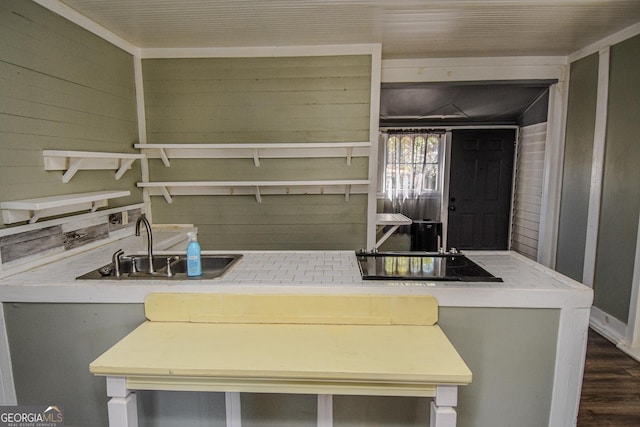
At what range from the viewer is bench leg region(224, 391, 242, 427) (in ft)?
5.37

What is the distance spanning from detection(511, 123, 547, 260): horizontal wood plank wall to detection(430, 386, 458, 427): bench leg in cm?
352

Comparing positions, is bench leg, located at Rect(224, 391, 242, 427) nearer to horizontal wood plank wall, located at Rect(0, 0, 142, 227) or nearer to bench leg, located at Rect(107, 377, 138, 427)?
bench leg, located at Rect(107, 377, 138, 427)

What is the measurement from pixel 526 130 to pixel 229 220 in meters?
3.92

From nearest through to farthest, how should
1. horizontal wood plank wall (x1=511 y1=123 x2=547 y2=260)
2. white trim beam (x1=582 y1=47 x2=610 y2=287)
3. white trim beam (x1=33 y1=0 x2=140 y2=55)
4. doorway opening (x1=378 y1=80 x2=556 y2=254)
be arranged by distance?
white trim beam (x1=33 y1=0 x2=140 y2=55) < white trim beam (x1=582 y1=47 x2=610 y2=287) < horizontal wood plank wall (x1=511 y1=123 x2=547 y2=260) < doorway opening (x1=378 y1=80 x2=556 y2=254)

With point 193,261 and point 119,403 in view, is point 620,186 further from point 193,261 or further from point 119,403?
point 119,403

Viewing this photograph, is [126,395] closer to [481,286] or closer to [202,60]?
[481,286]

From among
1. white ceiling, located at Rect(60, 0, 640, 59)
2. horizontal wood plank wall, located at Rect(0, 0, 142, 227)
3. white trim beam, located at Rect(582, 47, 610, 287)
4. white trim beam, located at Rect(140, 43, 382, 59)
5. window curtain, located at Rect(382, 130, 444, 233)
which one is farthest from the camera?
window curtain, located at Rect(382, 130, 444, 233)

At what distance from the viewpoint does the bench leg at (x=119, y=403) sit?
1273 millimetres

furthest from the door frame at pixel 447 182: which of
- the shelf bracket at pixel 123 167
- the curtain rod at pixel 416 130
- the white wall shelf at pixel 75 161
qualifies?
the white wall shelf at pixel 75 161

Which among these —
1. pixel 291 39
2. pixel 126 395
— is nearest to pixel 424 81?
pixel 291 39

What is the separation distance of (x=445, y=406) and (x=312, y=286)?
68 cm

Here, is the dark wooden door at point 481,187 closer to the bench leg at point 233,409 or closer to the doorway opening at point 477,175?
the doorway opening at point 477,175

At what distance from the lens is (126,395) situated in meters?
1.29

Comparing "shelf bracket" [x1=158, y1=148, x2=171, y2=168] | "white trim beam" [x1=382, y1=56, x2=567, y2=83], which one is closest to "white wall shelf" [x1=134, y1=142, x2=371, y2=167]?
"shelf bracket" [x1=158, y1=148, x2=171, y2=168]
